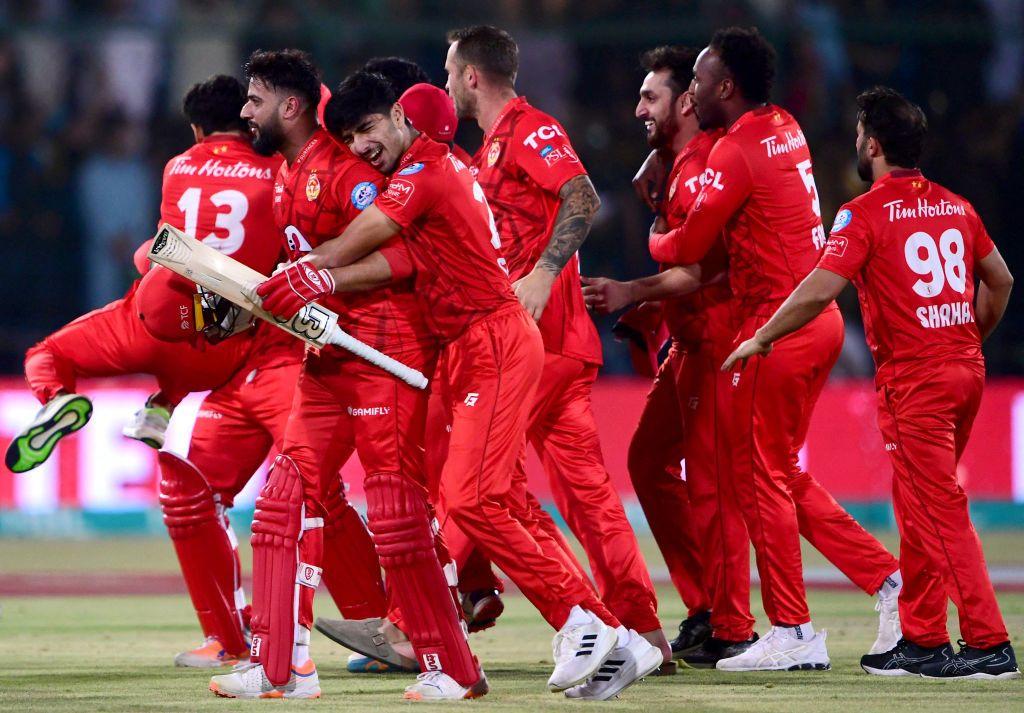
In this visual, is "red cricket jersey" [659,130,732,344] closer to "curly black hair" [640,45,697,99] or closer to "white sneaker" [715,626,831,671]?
"curly black hair" [640,45,697,99]

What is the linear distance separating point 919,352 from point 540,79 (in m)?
9.06

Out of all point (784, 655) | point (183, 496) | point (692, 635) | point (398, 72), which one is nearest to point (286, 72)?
point (398, 72)

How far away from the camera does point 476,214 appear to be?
561 cm

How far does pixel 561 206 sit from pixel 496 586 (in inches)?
66.3

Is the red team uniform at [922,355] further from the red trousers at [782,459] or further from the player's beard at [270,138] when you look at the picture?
the player's beard at [270,138]

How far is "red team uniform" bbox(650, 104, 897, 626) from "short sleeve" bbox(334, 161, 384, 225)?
5.15ft

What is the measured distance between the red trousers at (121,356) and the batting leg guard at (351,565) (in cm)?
79

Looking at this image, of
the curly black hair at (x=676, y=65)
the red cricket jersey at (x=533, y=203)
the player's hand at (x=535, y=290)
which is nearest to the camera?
the player's hand at (x=535, y=290)

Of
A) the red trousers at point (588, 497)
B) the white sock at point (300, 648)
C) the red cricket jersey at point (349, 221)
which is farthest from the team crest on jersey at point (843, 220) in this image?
the white sock at point (300, 648)

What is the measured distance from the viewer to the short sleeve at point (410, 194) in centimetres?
545

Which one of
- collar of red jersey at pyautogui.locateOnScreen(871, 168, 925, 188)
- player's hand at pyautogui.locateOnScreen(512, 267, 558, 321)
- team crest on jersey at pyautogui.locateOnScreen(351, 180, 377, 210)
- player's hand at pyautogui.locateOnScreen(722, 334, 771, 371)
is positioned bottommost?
player's hand at pyautogui.locateOnScreen(722, 334, 771, 371)


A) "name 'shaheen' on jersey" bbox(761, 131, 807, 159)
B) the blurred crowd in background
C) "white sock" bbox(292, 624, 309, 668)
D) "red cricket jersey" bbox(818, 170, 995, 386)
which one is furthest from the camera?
the blurred crowd in background

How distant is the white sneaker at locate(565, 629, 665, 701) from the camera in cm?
554

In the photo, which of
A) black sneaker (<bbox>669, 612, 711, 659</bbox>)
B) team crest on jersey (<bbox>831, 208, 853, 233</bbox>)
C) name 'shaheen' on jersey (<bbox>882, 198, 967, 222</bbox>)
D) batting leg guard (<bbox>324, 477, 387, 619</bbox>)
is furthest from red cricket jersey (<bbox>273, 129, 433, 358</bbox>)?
black sneaker (<bbox>669, 612, 711, 659</bbox>)
